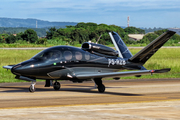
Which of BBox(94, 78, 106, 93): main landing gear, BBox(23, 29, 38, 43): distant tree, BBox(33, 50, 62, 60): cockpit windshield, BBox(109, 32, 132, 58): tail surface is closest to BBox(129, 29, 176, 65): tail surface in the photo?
BBox(109, 32, 132, 58): tail surface

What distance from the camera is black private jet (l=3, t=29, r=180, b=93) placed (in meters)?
17.5

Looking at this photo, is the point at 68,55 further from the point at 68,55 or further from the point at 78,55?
the point at 78,55

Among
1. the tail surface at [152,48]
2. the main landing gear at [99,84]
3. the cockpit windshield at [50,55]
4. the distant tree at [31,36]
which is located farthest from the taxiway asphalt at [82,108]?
the distant tree at [31,36]

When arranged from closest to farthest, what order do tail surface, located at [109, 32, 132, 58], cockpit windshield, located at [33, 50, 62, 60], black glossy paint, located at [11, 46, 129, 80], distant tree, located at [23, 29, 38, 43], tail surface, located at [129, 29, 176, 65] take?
black glossy paint, located at [11, 46, 129, 80] → cockpit windshield, located at [33, 50, 62, 60] → tail surface, located at [129, 29, 176, 65] → tail surface, located at [109, 32, 132, 58] → distant tree, located at [23, 29, 38, 43]

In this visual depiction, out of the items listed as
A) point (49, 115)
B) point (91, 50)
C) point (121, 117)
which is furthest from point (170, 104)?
point (91, 50)

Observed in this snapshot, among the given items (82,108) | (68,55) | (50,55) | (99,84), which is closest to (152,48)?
(99,84)

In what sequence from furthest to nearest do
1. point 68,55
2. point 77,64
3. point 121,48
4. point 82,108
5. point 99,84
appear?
1. point 121,48
2. point 99,84
3. point 77,64
4. point 68,55
5. point 82,108

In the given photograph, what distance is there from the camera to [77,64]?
61.6 feet

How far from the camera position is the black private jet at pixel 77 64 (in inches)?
688

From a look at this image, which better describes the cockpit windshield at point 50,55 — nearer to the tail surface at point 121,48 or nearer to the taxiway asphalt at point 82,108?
the taxiway asphalt at point 82,108

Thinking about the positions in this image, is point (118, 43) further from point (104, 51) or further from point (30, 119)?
point (30, 119)

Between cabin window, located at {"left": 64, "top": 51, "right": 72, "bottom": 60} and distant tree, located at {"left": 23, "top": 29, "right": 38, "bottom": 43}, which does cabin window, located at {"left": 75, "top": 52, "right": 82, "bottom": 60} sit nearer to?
cabin window, located at {"left": 64, "top": 51, "right": 72, "bottom": 60}

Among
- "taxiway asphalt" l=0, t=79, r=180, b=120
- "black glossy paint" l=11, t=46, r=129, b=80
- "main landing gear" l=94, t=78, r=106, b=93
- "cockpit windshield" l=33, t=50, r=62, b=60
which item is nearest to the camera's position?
"taxiway asphalt" l=0, t=79, r=180, b=120

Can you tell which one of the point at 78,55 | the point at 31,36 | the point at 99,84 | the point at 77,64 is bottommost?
the point at 99,84
